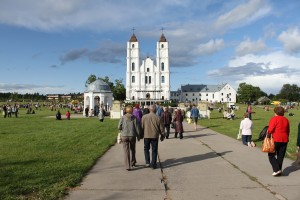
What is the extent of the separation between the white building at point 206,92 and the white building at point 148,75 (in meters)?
42.8

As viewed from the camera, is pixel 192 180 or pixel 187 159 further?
pixel 187 159

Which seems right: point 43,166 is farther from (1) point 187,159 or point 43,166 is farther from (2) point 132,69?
(2) point 132,69

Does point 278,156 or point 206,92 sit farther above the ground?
point 206,92

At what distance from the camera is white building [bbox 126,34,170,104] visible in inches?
4961

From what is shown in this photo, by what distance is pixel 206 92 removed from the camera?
170875mm

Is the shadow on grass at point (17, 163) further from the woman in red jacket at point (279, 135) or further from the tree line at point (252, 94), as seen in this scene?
the tree line at point (252, 94)

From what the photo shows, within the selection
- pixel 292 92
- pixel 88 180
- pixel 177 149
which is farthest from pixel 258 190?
pixel 292 92

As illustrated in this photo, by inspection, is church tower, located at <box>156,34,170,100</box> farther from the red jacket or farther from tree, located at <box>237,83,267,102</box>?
the red jacket

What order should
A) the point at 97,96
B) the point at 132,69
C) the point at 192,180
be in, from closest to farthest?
1. the point at 192,180
2. the point at 97,96
3. the point at 132,69

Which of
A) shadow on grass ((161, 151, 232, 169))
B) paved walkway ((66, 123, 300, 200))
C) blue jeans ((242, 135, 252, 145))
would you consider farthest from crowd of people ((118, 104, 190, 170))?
blue jeans ((242, 135, 252, 145))

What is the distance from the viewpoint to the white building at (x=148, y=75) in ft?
413

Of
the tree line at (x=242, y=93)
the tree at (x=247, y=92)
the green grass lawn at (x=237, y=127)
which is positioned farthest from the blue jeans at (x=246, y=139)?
the tree at (x=247, y=92)

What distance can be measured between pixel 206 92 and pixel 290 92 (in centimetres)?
3721

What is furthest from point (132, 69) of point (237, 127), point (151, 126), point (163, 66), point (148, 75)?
point (151, 126)
